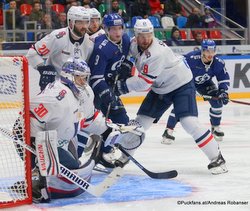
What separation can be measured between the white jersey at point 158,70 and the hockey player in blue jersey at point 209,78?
4.58 ft

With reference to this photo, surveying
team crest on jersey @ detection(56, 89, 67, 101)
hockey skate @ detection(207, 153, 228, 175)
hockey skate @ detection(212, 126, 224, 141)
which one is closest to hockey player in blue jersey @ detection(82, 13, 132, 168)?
hockey skate @ detection(207, 153, 228, 175)

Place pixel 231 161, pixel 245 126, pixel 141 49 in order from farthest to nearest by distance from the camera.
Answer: pixel 245 126 < pixel 231 161 < pixel 141 49

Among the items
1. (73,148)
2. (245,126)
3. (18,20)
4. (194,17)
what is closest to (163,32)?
(194,17)

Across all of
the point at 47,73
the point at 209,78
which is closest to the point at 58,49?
the point at 47,73

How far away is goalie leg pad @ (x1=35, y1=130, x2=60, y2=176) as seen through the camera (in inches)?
137

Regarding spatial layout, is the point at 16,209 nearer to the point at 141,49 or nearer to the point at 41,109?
the point at 41,109

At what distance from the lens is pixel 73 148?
13.1 feet

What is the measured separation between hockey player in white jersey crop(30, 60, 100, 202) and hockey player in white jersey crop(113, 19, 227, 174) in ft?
2.48

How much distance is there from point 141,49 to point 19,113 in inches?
43.9

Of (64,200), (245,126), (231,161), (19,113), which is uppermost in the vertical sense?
(19,113)

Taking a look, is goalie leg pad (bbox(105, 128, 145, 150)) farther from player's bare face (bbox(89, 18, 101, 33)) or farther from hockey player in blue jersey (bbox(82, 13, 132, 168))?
player's bare face (bbox(89, 18, 101, 33))

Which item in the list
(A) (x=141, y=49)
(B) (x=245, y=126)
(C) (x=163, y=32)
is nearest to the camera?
(A) (x=141, y=49)

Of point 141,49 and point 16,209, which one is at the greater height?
point 141,49

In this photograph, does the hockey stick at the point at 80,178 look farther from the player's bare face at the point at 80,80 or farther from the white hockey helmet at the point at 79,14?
the white hockey helmet at the point at 79,14
